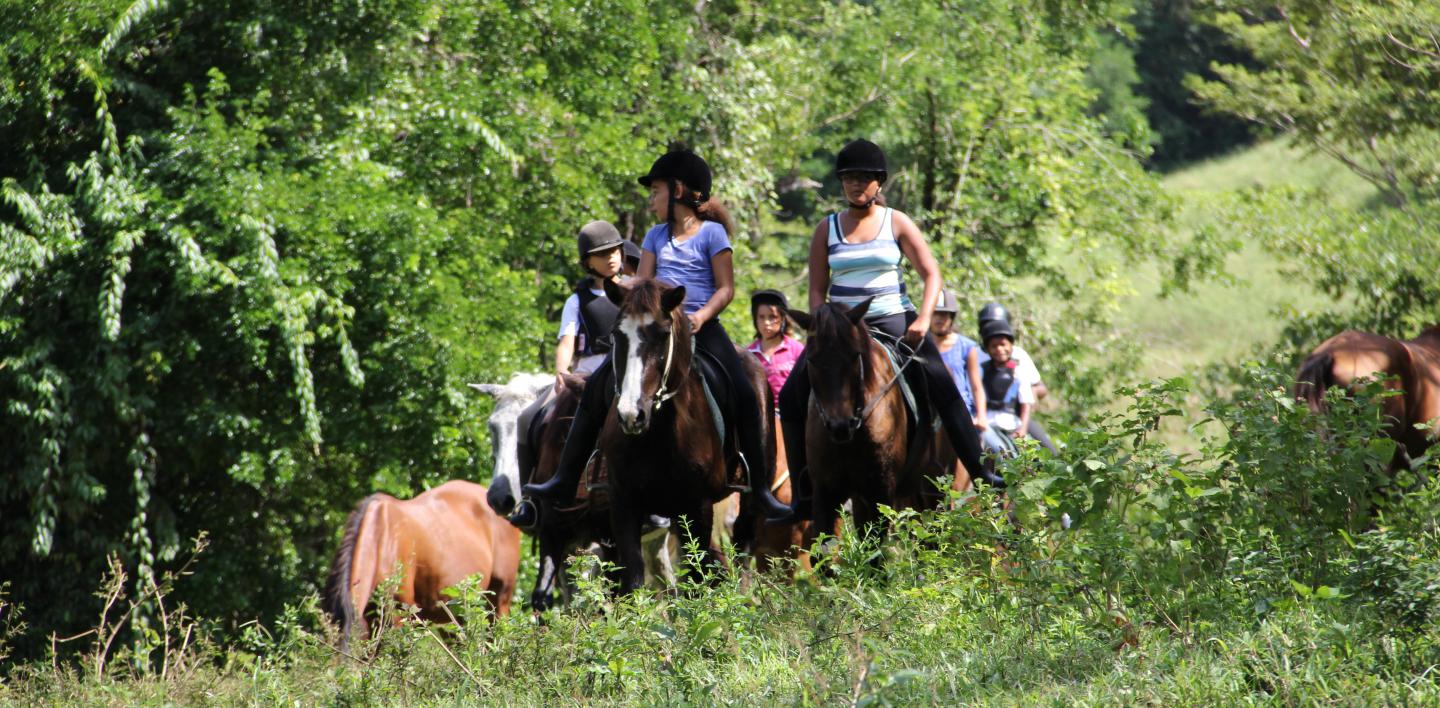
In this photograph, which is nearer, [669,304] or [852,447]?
[669,304]

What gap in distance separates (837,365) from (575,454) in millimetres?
1563

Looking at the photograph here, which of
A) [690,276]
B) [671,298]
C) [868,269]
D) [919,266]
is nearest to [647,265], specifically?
[690,276]

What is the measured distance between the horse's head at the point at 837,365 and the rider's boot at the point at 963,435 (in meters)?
0.86

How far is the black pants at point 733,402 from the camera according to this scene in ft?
27.9

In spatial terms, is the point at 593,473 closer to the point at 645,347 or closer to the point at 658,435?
the point at 658,435

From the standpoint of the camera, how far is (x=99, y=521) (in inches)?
651

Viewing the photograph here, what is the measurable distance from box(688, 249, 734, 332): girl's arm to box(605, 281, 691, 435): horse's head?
288mm

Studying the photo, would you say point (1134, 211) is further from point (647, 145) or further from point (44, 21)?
point (44, 21)

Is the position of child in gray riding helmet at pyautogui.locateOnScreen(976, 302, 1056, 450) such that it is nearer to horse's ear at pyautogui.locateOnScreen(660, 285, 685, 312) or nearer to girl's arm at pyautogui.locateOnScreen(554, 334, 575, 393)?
girl's arm at pyautogui.locateOnScreen(554, 334, 575, 393)

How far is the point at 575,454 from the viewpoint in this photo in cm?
864

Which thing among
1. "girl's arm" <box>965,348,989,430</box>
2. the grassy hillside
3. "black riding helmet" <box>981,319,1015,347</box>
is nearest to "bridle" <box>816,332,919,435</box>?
"girl's arm" <box>965,348,989,430</box>

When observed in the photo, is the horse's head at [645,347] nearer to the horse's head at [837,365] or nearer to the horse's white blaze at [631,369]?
the horse's white blaze at [631,369]

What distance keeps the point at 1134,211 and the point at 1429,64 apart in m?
5.89

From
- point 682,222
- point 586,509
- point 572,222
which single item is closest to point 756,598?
point 682,222
